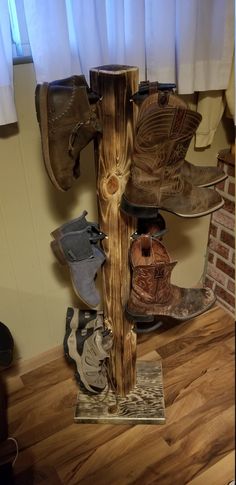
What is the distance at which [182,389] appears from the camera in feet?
4.33

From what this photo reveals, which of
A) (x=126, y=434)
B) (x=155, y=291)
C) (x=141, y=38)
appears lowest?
(x=126, y=434)

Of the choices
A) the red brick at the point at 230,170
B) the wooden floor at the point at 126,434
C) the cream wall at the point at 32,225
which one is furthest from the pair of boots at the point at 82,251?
the red brick at the point at 230,170

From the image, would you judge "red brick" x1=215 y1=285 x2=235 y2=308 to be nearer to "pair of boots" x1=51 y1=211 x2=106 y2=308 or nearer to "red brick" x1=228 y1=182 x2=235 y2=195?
"red brick" x1=228 y1=182 x2=235 y2=195

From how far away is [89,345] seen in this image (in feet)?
3.67

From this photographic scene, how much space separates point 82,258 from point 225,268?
800 mm

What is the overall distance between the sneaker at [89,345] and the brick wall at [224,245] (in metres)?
0.59

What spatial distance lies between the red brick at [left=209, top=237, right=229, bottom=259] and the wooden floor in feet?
1.10

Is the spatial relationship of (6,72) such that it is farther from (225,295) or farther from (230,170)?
(225,295)

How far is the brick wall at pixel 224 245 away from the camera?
1433 millimetres

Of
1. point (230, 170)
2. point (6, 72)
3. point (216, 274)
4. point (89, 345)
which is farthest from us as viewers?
point (216, 274)

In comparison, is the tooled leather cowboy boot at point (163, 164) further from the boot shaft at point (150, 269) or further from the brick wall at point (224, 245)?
the brick wall at point (224, 245)

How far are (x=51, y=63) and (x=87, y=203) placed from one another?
0.45 m

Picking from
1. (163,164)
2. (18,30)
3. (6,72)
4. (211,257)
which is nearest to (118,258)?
(163,164)

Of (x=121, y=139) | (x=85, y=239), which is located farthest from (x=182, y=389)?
(x=121, y=139)
